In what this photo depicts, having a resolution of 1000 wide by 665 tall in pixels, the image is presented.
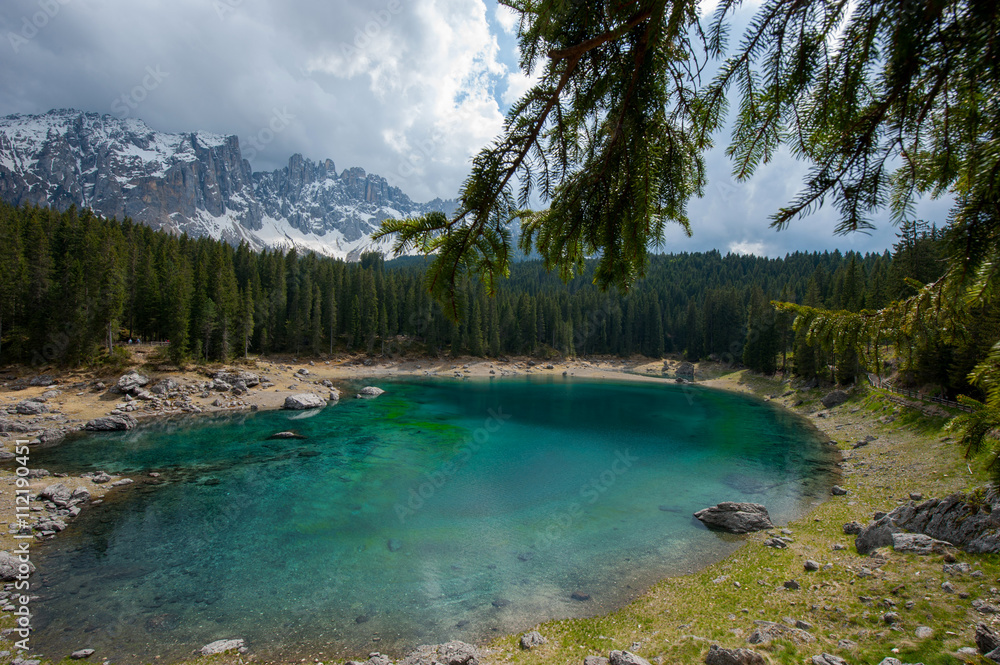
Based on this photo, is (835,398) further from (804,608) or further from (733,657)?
(733,657)

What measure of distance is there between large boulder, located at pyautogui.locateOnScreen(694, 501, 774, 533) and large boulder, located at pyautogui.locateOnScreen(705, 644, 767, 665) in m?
7.66

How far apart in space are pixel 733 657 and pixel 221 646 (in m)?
9.49

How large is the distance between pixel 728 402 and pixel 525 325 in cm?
4198

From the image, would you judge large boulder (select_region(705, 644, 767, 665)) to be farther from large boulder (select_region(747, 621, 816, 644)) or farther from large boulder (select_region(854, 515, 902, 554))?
large boulder (select_region(854, 515, 902, 554))

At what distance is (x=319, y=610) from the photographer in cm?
937

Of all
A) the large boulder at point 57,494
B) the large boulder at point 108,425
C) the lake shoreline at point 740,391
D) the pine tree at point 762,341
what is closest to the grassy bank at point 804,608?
the lake shoreline at point 740,391

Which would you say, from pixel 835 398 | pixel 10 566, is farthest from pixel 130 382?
pixel 835 398

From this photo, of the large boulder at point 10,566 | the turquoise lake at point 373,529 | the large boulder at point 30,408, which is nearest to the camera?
the turquoise lake at point 373,529

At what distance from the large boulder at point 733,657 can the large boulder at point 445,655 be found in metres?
4.15

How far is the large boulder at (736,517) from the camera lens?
13.5 meters

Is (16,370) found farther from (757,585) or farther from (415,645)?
(757,585)

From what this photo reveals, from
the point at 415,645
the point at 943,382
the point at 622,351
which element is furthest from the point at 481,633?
the point at 622,351

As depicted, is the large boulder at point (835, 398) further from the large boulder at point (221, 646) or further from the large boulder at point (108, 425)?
the large boulder at point (108, 425)

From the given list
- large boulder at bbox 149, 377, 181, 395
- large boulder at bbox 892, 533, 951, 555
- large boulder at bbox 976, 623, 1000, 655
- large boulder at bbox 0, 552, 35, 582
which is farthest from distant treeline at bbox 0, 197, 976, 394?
large boulder at bbox 0, 552, 35, 582
